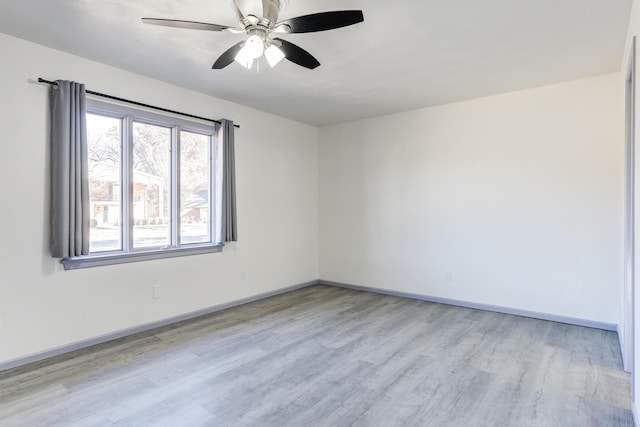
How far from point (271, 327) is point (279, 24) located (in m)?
2.96

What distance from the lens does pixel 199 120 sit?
13.9 feet

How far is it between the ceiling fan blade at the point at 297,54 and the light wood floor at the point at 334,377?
94.6 inches

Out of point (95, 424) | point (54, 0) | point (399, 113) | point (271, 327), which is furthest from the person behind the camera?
point (399, 113)

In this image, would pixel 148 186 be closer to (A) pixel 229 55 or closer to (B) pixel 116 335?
(B) pixel 116 335

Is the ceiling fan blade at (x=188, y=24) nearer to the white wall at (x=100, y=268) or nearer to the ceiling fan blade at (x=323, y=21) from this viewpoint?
the ceiling fan blade at (x=323, y=21)

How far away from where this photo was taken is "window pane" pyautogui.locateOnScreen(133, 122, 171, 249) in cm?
376

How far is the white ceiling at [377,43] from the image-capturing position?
8.01ft

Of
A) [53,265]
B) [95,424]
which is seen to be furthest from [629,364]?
[53,265]

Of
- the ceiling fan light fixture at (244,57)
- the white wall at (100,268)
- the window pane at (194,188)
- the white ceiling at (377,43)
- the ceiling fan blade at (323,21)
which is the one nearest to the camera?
the ceiling fan blade at (323,21)

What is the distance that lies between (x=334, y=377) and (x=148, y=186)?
2790mm

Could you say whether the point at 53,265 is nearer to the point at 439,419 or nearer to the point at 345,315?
the point at 345,315

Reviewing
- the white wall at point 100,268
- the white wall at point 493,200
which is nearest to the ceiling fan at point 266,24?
the white wall at point 100,268

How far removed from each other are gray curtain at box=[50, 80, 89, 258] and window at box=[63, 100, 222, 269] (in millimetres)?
215

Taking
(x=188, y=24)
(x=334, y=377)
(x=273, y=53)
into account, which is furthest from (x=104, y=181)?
(x=334, y=377)
